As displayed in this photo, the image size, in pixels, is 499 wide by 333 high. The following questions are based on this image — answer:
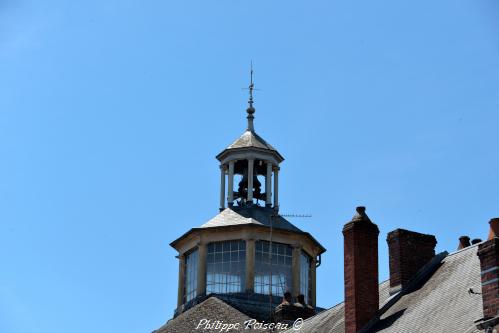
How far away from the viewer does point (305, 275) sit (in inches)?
1780

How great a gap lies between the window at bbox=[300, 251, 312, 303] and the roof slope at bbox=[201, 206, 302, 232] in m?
1.46

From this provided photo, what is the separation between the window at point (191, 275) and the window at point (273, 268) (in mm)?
2588

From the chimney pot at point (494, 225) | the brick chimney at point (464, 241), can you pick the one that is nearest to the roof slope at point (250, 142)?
the brick chimney at point (464, 241)

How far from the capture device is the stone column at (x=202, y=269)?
43.2 meters

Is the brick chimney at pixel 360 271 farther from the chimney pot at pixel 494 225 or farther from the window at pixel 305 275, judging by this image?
the window at pixel 305 275

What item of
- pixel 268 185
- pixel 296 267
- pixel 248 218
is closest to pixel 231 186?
pixel 268 185

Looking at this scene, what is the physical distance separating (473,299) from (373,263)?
5158 millimetres

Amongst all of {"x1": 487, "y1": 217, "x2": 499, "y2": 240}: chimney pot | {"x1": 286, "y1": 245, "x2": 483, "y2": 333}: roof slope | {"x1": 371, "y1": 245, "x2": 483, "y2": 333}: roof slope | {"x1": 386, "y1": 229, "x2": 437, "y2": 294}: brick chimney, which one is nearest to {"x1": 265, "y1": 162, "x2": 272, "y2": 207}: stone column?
{"x1": 286, "y1": 245, "x2": 483, "y2": 333}: roof slope

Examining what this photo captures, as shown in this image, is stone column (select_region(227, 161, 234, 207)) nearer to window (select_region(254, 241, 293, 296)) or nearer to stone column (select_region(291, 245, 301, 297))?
window (select_region(254, 241, 293, 296))

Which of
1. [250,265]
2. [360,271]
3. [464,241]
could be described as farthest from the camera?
[250,265]

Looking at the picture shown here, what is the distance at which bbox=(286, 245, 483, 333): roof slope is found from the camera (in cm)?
2386

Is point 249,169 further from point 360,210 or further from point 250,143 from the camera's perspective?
point 360,210

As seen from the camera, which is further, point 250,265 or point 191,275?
point 191,275

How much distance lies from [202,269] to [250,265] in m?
1.97
